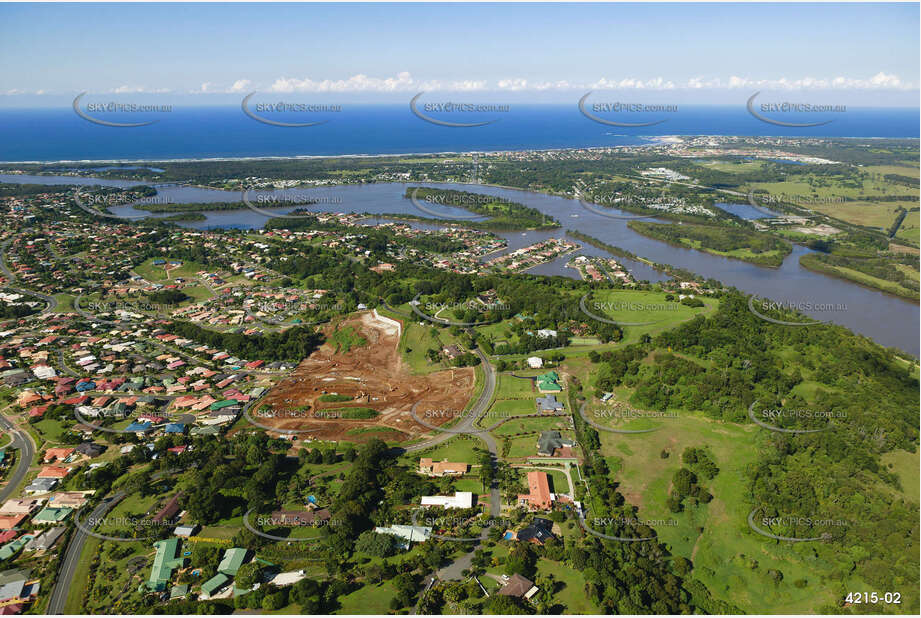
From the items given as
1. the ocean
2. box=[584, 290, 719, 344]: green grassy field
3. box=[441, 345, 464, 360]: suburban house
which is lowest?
box=[441, 345, 464, 360]: suburban house

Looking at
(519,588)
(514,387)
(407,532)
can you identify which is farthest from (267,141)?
(519,588)

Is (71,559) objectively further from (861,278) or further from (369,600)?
(861,278)

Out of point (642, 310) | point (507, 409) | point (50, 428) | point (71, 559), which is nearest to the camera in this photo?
point (71, 559)

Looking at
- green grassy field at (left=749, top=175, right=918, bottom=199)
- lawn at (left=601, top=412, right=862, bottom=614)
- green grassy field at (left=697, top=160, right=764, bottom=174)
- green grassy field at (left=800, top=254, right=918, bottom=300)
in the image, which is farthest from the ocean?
lawn at (left=601, top=412, right=862, bottom=614)

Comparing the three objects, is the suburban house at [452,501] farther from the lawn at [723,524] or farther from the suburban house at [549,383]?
the suburban house at [549,383]

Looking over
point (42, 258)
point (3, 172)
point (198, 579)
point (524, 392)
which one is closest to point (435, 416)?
point (524, 392)

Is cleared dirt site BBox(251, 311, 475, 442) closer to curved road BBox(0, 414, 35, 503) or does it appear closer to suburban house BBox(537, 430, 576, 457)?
suburban house BBox(537, 430, 576, 457)

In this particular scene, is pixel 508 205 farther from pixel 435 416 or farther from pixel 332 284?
pixel 435 416

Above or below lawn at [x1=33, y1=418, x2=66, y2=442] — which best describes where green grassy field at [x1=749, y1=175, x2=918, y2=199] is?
above
